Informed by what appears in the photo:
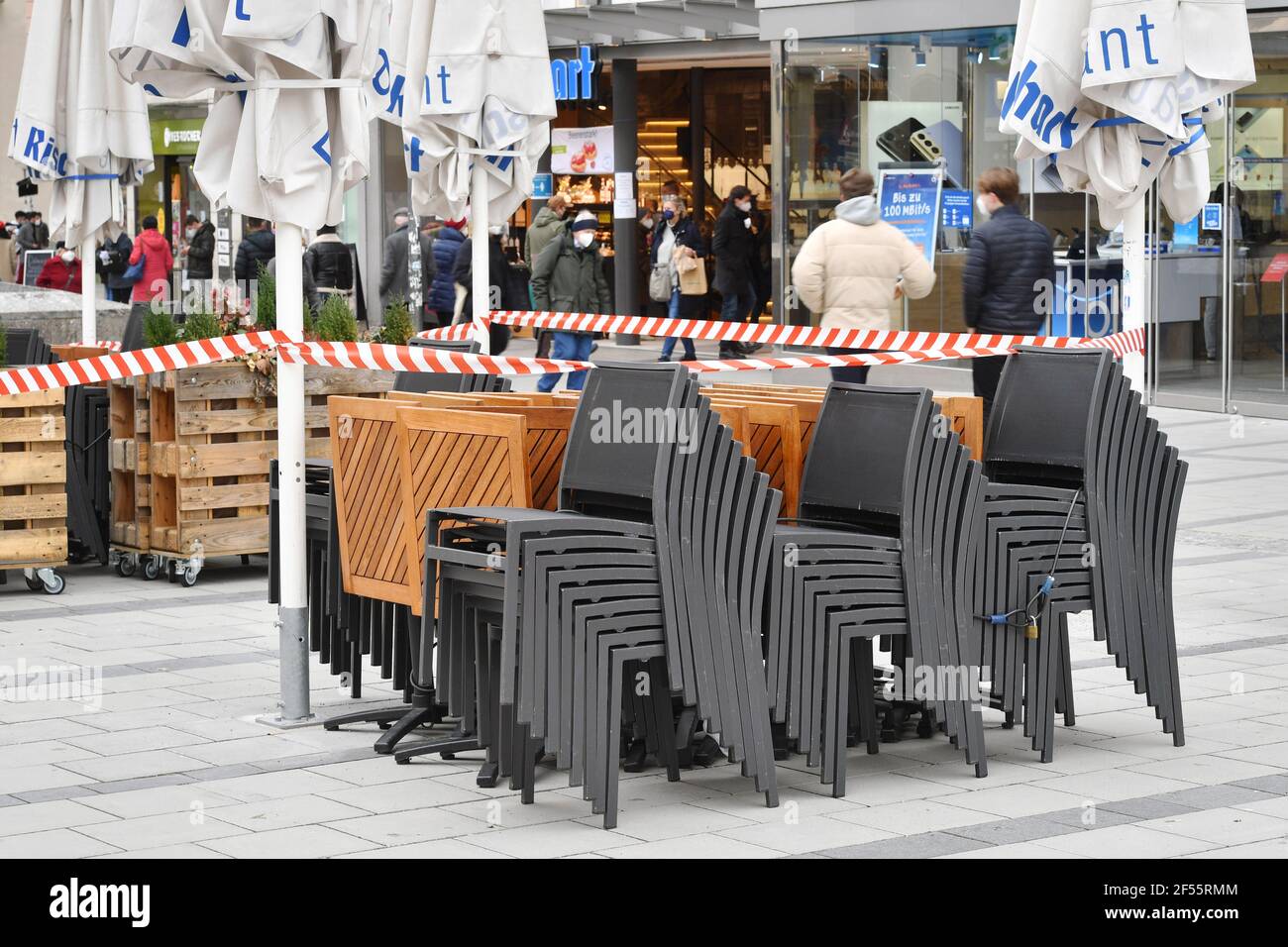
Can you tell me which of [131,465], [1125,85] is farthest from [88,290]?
[1125,85]

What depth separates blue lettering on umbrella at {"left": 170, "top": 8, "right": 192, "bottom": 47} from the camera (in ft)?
22.1

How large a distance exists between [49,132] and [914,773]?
7403 mm

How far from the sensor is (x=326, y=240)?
1841cm

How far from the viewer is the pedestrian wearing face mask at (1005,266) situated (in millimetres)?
11211

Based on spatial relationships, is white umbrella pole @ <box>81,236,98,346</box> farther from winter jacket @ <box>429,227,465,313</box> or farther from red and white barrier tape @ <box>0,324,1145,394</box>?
winter jacket @ <box>429,227,465,313</box>

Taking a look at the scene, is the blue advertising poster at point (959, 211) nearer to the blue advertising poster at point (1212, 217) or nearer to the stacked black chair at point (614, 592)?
the blue advertising poster at point (1212, 217)

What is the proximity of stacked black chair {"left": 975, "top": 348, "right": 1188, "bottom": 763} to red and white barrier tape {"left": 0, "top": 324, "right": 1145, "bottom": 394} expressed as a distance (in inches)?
39.1

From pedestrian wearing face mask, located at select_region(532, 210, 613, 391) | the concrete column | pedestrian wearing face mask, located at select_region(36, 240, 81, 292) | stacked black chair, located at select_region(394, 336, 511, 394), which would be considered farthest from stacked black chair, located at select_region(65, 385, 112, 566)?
the concrete column

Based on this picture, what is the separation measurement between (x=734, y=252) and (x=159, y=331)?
1222 centimetres

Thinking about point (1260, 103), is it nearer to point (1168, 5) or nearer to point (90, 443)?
point (1168, 5)

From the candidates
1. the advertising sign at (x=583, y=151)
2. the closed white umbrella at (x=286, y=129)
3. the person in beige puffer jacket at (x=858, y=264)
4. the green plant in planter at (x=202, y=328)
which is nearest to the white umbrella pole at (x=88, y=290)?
the green plant in planter at (x=202, y=328)

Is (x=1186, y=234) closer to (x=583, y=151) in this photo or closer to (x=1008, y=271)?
(x=1008, y=271)

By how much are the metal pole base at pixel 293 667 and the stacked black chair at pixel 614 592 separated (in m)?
1.04

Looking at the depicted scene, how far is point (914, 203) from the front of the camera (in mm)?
20016
